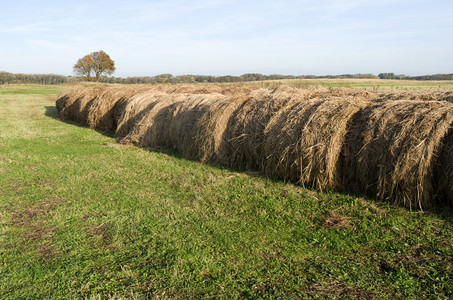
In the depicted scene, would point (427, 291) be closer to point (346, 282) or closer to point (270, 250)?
point (346, 282)

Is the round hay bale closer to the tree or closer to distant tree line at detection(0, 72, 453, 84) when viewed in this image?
distant tree line at detection(0, 72, 453, 84)

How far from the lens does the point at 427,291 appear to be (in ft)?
11.4

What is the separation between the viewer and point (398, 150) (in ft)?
18.0

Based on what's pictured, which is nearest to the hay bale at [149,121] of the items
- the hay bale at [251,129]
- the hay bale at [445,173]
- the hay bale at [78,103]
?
the hay bale at [251,129]

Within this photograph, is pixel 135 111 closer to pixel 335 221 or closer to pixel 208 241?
pixel 208 241

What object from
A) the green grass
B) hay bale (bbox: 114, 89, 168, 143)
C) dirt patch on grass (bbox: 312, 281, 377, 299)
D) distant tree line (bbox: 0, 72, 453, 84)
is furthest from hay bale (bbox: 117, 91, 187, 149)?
distant tree line (bbox: 0, 72, 453, 84)

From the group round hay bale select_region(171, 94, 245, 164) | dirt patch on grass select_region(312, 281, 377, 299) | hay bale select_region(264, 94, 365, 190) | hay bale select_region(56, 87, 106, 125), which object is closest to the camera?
dirt patch on grass select_region(312, 281, 377, 299)

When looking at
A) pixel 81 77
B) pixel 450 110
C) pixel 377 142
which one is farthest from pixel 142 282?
pixel 81 77

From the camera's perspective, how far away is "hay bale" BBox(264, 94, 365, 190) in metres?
6.29

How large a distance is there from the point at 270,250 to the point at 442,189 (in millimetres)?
3227

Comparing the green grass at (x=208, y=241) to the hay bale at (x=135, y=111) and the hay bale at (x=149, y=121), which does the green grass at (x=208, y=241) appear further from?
the hay bale at (x=135, y=111)

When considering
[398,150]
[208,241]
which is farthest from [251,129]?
[208,241]

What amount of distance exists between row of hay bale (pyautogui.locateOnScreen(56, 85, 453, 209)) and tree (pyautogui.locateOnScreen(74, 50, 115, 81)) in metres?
68.5

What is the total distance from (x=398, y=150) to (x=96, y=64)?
248 ft
